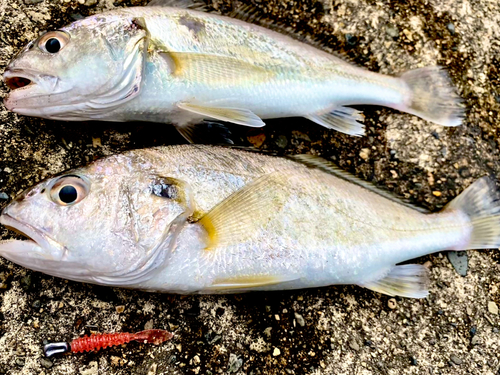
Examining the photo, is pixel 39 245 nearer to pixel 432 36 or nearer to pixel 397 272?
pixel 397 272

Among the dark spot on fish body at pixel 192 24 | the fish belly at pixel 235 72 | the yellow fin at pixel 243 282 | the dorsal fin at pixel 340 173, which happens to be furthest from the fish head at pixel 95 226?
the dark spot on fish body at pixel 192 24

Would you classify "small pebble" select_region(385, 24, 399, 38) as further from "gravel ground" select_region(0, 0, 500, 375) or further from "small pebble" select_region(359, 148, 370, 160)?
"small pebble" select_region(359, 148, 370, 160)

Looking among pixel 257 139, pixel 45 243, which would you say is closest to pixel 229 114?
pixel 257 139

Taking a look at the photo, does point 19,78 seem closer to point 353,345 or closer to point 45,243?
point 45,243

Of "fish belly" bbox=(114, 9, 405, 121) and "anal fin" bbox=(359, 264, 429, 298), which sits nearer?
"fish belly" bbox=(114, 9, 405, 121)

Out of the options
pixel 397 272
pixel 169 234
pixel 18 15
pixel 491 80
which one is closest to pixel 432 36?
pixel 491 80

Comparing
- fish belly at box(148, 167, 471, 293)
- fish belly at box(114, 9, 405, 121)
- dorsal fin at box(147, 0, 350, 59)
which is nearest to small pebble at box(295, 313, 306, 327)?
fish belly at box(148, 167, 471, 293)
